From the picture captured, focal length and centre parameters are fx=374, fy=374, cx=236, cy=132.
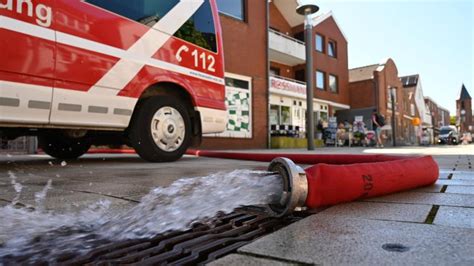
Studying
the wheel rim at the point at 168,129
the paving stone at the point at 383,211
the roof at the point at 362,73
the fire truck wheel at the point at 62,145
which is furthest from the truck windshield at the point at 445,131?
the paving stone at the point at 383,211

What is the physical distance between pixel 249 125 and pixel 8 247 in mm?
13901

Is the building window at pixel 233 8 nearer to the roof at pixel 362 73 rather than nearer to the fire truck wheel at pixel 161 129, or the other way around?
the fire truck wheel at pixel 161 129

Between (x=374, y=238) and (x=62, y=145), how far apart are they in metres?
5.39

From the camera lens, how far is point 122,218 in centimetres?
159

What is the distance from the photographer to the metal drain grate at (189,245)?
1.13 meters

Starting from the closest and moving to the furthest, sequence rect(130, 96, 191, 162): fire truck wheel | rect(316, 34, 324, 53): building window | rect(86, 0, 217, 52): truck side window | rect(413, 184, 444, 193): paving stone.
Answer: rect(413, 184, 444, 193): paving stone → rect(86, 0, 217, 52): truck side window → rect(130, 96, 191, 162): fire truck wheel → rect(316, 34, 324, 53): building window

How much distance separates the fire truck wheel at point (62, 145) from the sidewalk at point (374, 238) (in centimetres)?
479

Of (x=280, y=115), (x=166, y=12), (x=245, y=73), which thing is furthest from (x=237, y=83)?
(x=166, y=12)

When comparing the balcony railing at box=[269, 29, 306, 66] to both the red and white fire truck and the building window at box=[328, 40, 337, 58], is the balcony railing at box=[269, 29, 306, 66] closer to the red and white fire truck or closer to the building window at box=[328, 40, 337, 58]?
the building window at box=[328, 40, 337, 58]

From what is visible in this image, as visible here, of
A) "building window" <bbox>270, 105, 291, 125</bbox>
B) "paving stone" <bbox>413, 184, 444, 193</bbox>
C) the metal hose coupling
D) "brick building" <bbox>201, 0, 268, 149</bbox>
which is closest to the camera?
the metal hose coupling

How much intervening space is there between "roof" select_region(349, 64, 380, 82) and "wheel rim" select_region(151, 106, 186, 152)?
26.1m

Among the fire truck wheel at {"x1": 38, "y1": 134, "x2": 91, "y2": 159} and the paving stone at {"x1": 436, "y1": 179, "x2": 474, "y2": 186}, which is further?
the fire truck wheel at {"x1": 38, "y1": 134, "x2": 91, "y2": 159}

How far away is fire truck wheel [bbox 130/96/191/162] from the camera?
4539 millimetres

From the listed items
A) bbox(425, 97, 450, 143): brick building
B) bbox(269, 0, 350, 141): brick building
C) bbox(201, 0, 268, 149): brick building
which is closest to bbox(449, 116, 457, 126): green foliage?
bbox(425, 97, 450, 143): brick building
